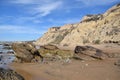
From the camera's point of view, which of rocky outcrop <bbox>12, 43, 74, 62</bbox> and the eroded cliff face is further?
Result: the eroded cliff face

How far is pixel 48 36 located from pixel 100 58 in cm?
9762

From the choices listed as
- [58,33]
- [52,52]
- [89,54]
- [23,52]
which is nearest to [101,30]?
[52,52]

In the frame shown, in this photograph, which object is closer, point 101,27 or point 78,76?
point 78,76

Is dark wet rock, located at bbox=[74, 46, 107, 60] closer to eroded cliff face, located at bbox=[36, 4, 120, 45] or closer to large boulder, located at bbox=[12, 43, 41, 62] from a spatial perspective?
large boulder, located at bbox=[12, 43, 41, 62]

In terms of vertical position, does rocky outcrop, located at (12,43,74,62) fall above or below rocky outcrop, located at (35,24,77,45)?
below

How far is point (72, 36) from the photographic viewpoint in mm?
80375

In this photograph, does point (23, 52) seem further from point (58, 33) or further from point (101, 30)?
point (58, 33)

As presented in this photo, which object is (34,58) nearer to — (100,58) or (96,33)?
(100,58)

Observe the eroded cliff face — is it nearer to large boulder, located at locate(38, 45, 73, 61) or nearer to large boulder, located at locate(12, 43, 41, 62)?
large boulder, located at locate(38, 45, 73, 61)

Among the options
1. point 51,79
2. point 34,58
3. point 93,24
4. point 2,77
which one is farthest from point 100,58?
point 93,24

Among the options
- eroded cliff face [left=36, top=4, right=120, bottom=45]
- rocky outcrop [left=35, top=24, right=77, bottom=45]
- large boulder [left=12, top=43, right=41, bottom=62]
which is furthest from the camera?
rocky outcrop [left=35, top=24, right=77, bottom=45]

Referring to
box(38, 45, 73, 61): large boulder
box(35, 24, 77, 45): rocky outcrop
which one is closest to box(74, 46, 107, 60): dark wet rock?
box(38, 45, 73, 61): large boulder

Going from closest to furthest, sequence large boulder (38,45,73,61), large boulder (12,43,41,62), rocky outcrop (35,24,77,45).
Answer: large boulder (12,43,41,62) → large boulder (38,45,73,61) → rocky outcrop (35,24,77,45)

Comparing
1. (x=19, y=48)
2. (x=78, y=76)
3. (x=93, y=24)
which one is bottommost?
(x=78, y=76)
